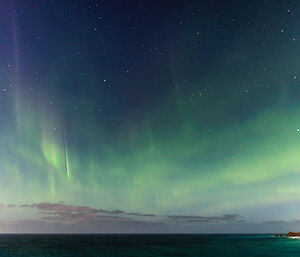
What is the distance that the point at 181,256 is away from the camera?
74.6 meters

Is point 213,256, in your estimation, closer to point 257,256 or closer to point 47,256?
point 257,256

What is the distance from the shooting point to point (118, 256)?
75.8m

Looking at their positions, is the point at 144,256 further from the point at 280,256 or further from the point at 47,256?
the point at 280,256

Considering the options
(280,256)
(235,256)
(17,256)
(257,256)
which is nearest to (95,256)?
(17,256)

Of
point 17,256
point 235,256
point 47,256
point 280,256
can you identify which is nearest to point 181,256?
point 235,256

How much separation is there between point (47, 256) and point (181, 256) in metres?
34.5

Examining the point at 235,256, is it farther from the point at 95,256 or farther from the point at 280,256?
the point at 95,256

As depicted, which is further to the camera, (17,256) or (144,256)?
(17,256)

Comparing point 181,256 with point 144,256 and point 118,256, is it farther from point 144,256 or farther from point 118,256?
point 118,256

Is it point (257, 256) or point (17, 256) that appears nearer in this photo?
point (257, 256)

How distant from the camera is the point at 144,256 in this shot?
73.3 meters

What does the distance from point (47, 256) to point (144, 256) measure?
998 inches

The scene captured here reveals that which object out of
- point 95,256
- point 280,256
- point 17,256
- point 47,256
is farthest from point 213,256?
point 17,256

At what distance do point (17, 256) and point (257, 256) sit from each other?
6206 centimetres
